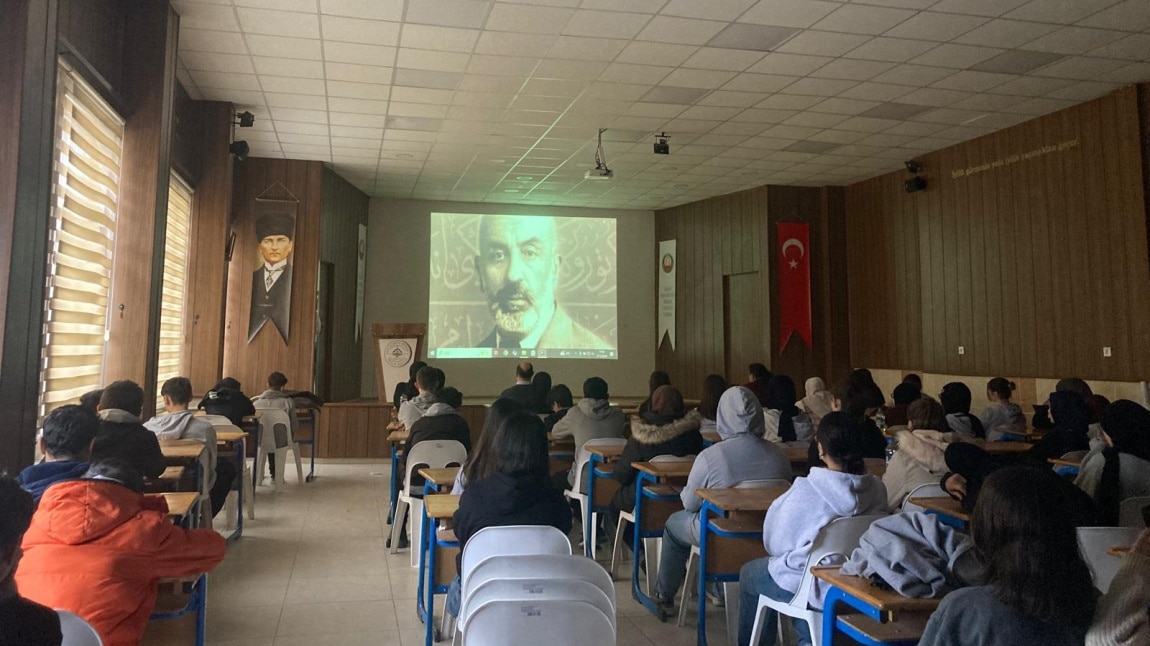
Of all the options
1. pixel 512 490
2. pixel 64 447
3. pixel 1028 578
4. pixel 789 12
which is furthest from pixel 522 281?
pixel 1028 578

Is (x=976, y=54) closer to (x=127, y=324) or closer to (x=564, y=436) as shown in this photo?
(x=564, y=436)

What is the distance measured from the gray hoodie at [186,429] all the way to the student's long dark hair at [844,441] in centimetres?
370

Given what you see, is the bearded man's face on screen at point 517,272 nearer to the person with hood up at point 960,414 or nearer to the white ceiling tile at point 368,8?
the white ceiling tile at point 368,8

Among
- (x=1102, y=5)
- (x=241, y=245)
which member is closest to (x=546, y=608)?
(x=1102, y=5)

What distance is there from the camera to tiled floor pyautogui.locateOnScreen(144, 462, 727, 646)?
3.33 metres

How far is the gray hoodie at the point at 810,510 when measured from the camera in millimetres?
2459

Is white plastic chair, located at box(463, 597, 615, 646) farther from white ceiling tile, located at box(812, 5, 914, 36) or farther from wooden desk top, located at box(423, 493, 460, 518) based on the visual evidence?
white ceiling tile, located at box(812, 5, 914, 36)

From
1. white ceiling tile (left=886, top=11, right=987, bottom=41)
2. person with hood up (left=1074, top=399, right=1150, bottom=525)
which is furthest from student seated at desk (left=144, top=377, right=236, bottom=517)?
white ceiling tile (left=886, top=11, right=987, bottom=41)

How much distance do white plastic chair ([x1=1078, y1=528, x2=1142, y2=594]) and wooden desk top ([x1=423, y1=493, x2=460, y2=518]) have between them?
2.22m

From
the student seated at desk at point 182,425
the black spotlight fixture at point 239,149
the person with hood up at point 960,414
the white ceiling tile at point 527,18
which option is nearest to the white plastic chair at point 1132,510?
the person with hood up at point 960,414

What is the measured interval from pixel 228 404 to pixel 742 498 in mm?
4633

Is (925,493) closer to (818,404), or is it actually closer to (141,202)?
(818,404)

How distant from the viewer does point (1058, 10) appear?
525 cm

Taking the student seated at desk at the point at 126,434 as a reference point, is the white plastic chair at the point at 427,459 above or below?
below
